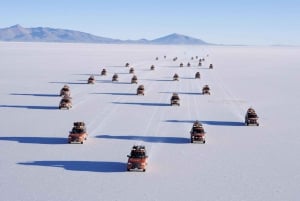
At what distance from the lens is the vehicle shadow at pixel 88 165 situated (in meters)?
25.4

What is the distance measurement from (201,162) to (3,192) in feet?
35.8

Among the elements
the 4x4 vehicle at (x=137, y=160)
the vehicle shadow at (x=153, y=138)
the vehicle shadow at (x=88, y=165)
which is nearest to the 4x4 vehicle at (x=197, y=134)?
the vehicle shadow at (x=153, y=138)

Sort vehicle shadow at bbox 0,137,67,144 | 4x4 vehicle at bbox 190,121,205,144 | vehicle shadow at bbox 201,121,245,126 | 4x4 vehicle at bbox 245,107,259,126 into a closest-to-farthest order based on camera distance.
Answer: vehicle shadow at bbox 0,137,67,144 → 4x4 vehicle at bbox 190,121,205,144 → 4x4 vehicle at bbox 245,107,259,126 → vehicle shadow at bbox 201,121,245,126

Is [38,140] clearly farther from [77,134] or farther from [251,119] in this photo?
[251,119]

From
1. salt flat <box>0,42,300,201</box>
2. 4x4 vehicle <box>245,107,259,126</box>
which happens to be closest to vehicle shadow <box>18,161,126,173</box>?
salt flat <box>0,42,300,201</box>

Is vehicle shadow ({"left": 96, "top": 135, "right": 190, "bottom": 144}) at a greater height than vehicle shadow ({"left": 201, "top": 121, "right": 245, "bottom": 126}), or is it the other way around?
vehicle shadow ({"left": 201, "top": 121, "right": 245, "bottom": 126})

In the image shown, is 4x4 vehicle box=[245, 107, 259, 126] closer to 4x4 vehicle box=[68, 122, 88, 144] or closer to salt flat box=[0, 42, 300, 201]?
salt flat box=[0, 42, 300, 201]

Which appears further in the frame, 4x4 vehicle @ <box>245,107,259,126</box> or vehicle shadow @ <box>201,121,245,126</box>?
vehicle shadow @ <box>201,121,245,126</box>

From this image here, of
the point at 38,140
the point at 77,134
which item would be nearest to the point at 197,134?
the point at 77,134

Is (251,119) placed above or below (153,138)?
above

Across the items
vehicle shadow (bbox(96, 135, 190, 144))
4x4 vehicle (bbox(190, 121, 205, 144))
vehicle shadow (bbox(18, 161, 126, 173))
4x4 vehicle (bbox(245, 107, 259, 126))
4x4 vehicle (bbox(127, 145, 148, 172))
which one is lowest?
vehicle shadow (bbox(18, 161, 126, 173))

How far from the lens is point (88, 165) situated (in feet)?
85.8

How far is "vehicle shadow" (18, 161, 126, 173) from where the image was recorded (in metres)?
25.4

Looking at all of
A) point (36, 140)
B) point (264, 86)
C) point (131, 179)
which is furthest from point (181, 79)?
point (131, 179)
